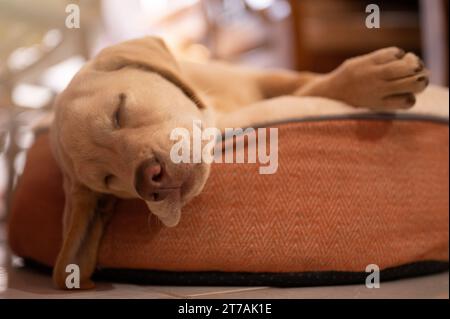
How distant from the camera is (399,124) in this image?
162cm

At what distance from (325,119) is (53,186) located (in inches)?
35.6

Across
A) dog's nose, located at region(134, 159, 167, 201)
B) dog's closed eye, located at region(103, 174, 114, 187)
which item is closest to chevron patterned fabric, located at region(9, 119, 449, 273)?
dog's closed eye, located at region(103, 174, 114, 187)

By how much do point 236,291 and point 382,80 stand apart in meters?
0.69

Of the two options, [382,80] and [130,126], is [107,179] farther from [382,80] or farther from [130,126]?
[382,80]

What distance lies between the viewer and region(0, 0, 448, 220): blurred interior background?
2.15m

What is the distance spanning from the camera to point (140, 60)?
1.61 metres

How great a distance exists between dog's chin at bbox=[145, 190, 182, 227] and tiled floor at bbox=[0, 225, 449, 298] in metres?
0.18

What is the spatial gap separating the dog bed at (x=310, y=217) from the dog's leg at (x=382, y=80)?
0.18ft

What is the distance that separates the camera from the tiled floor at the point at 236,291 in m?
1.38

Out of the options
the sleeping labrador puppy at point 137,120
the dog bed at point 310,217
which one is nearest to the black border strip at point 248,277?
the dog bed at point 310,217

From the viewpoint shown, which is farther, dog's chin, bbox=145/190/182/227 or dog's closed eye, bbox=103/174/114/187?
dog's closed eye, bbox=103/174/114/187

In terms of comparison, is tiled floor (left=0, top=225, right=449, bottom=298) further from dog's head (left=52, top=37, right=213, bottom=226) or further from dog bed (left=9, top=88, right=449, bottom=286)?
dog's head (left=52, top=37, right=213, bottom=226)
